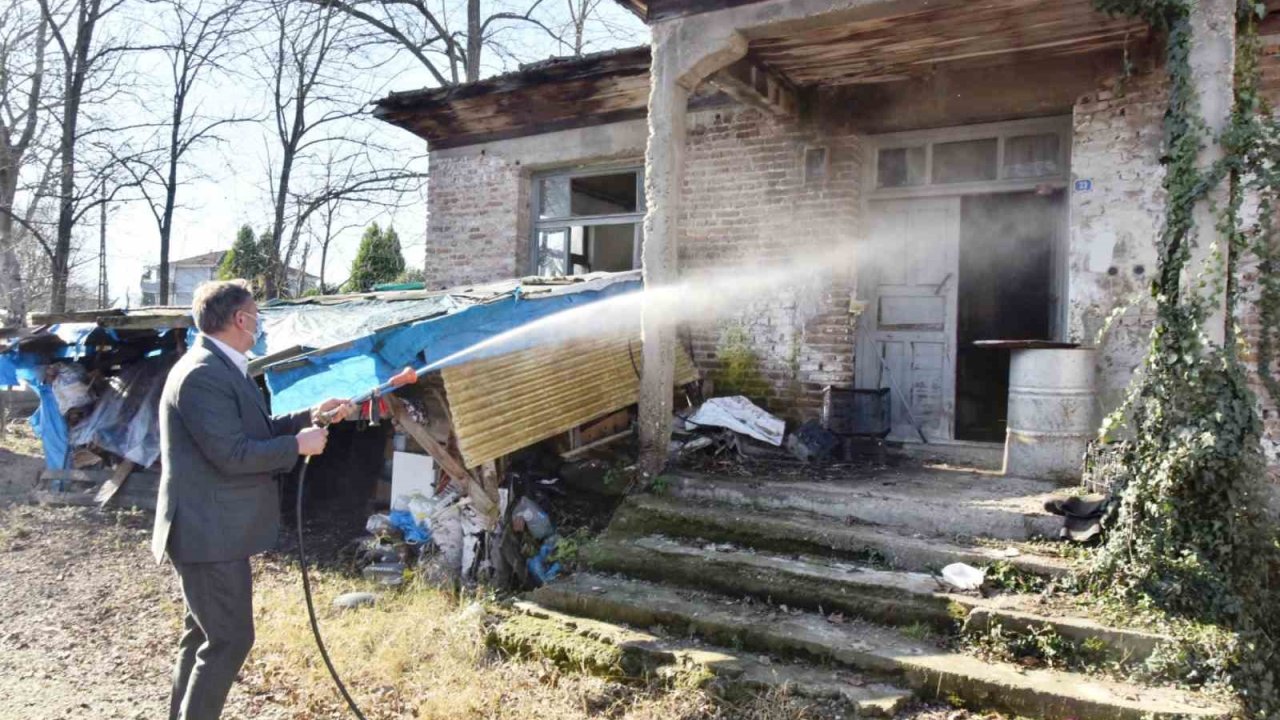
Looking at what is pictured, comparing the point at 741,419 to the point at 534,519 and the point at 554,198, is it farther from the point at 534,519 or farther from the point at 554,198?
the point at 554,198

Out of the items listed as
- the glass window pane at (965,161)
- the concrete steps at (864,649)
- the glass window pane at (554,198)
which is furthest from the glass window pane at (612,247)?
the concrete steps at (864,649)

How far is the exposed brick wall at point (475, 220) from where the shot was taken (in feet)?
31.9

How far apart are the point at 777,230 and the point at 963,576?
4.27m

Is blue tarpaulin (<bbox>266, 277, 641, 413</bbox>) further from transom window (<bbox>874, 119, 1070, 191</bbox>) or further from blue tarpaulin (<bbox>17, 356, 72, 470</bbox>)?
blue tarpaulin (<bbox>17, 356, 72, 470</bbox>)

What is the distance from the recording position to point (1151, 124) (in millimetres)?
6152

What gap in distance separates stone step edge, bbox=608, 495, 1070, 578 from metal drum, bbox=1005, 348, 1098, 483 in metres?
1.52

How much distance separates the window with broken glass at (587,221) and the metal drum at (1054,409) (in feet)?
15.3

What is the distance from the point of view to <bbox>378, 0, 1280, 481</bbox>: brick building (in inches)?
238

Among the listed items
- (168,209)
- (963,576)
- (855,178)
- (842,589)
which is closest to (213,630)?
(842,589)

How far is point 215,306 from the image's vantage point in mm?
3242

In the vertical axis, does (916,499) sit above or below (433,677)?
above

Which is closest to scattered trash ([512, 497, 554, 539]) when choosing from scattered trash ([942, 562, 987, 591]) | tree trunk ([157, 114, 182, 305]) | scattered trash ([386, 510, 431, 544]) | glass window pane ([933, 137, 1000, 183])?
scattered trash ([386, 510, 431, 544])

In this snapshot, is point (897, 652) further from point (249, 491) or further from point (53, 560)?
point (53, 560)

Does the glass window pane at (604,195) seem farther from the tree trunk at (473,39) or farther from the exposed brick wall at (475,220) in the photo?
the tree trunk at (473,39)
